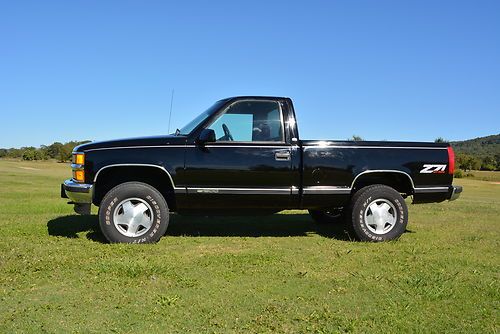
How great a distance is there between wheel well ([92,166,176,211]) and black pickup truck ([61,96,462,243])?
0.05 feet

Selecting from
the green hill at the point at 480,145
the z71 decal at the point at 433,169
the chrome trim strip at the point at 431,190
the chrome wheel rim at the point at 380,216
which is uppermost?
the green hill at the point at 480,145

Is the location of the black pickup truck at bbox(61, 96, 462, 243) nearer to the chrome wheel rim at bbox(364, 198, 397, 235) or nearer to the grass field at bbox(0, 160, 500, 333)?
the chrome wheel rim at bbox(364, 198, 397, 235)

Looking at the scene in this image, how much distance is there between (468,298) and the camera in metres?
4.05

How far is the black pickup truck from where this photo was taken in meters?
6.13

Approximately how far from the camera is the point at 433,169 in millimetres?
6742

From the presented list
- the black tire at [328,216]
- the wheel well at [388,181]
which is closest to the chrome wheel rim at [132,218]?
the wheel well at [388,181]

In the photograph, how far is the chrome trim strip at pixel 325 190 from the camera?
6461 millimetres

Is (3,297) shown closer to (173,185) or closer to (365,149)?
(173,185)

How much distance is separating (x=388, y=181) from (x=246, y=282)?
3.48m

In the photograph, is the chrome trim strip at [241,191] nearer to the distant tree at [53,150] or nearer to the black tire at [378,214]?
the black tire at [378,214]

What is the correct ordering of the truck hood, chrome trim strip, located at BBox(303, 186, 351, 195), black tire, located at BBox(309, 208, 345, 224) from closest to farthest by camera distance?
1. the truck hood
2. chrome trim strip, located at BBox(303, 186, 351, 195)
3. black tire, located at BBox(309, 208, 345, 224)

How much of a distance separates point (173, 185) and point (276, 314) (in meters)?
3.03

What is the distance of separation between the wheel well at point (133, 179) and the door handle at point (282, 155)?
1455 mm

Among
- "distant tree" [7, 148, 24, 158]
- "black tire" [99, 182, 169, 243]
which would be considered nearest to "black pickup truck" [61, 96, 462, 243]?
"black tire" [99, 182, 169, 243]
